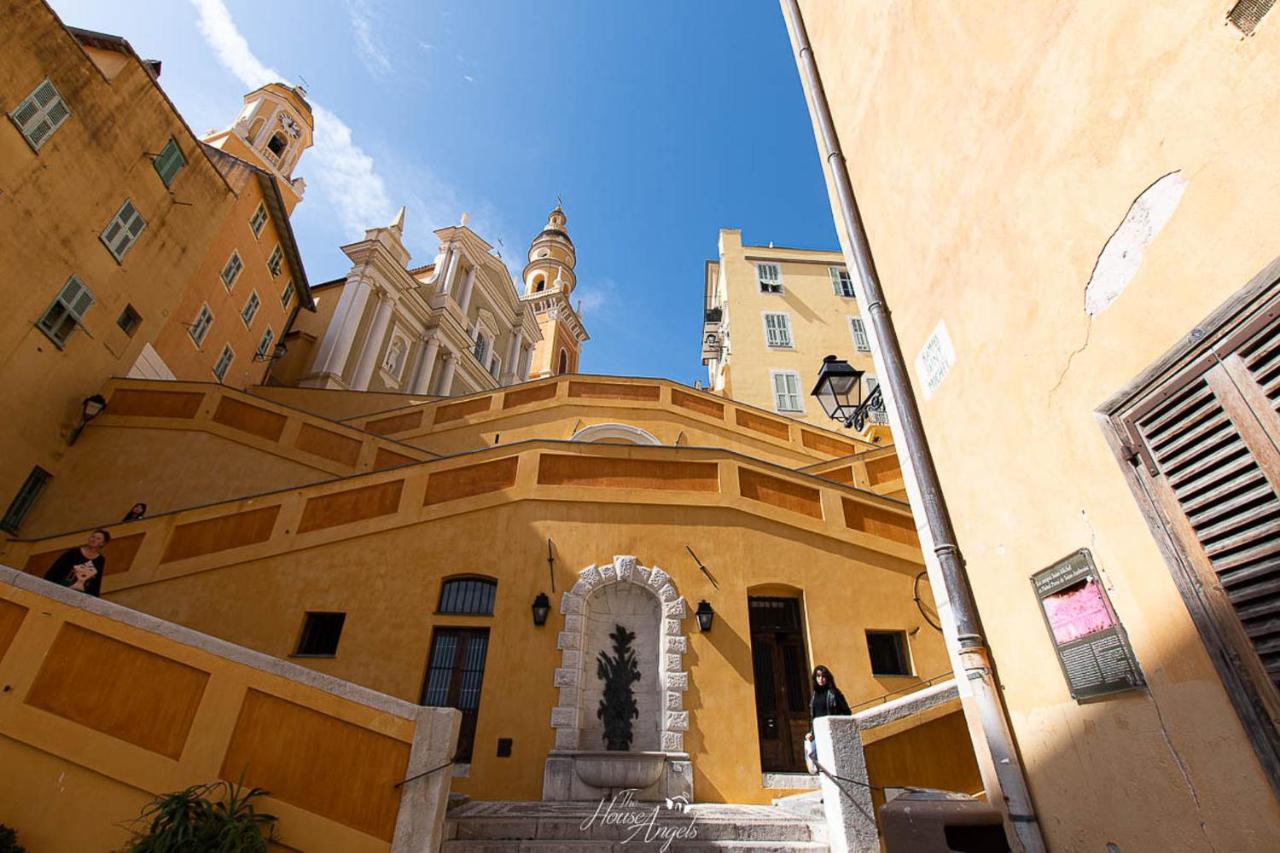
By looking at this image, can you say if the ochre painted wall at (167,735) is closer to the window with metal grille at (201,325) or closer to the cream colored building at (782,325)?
the window with metal grille at (201,325)

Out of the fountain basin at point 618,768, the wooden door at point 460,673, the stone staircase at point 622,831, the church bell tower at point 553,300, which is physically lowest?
the stone staircase at point 622,831

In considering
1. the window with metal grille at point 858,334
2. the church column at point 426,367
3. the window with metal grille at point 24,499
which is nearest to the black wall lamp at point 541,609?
the window with metal grille at point 24,499

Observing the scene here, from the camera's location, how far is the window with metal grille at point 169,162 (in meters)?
16.3

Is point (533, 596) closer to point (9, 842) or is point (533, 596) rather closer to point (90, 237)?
point (9, 842)

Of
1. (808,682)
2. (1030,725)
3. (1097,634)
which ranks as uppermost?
(808,682)

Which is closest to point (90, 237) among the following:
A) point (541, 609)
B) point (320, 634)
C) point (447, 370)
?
point (320, 634)

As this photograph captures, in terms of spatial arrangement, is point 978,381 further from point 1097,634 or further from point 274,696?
point 274,696

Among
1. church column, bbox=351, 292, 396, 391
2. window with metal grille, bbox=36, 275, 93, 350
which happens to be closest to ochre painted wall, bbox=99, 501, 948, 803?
window with metal grille, bbox=36, 275, 93, 350

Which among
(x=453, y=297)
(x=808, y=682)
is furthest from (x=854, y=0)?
(x=453, y=297)

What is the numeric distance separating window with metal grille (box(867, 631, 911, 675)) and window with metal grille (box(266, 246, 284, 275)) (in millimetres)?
23396

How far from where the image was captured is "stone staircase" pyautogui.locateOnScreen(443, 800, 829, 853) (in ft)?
20.0

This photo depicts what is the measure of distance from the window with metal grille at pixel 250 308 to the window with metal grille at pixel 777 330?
18952 mm

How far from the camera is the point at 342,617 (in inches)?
375

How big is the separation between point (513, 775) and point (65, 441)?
1247 cm
